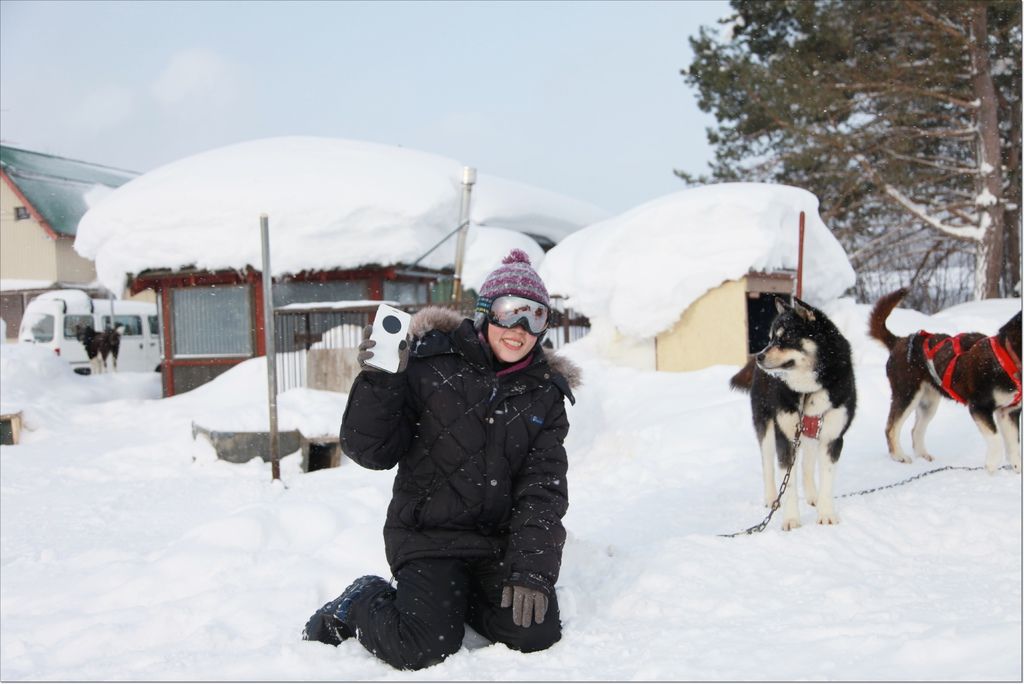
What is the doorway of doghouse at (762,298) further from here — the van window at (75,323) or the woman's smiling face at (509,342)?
the van window at (75,323)

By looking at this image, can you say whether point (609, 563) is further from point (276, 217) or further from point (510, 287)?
point (276, 217)

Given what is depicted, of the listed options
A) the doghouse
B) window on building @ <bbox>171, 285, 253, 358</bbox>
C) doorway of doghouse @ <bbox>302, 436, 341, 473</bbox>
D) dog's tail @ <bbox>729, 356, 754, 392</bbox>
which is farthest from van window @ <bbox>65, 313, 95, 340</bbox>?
dog's tail @ <bbox>729, 356, 754, 392</bbox>

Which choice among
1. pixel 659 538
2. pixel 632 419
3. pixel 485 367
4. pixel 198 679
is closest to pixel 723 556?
pixel 659 538

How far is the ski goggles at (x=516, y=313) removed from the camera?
2875mm

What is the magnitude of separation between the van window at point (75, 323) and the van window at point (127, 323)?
1.95 ft

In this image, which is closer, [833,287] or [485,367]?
[485,367]

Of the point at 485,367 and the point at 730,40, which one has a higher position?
the point at 730,40

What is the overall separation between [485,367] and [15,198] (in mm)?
22204

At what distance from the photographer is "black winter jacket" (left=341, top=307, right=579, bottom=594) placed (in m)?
2.71

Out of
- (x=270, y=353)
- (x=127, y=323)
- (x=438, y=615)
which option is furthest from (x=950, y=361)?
(x=127, y=323)

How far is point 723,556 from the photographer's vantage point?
11.3 feet

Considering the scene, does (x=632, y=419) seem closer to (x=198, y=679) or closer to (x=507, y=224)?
(x=198, y=679)

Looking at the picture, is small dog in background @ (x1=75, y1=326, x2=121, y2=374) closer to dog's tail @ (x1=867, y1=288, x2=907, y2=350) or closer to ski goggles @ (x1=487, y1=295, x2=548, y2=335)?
dog's tail @ (x1=867, y1=288, x2=907, y2=350)

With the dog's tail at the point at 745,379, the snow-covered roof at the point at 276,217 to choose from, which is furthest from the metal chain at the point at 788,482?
the snow-covered roof at the point at 276,217
